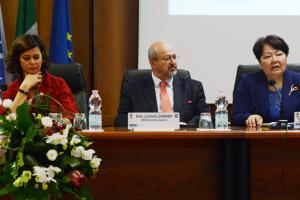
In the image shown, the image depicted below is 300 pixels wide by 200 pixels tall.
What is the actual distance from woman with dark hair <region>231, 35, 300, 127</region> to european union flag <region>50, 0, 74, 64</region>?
1464mm

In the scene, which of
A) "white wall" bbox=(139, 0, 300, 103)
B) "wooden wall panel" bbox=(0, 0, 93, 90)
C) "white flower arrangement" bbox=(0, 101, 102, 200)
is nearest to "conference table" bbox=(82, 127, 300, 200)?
"white flower arrangement" bbox=(0, 101, 102, 200)

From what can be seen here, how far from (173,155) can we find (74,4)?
241 cm

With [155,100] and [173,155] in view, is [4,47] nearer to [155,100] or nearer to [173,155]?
[155,100]

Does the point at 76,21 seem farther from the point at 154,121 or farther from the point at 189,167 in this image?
the point at 189,167

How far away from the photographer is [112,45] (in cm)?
429

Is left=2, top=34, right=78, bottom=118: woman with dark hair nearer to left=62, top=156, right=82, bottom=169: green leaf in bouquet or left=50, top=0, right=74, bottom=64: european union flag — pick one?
left=50, top=0, right=74, bottom=64: european union flag

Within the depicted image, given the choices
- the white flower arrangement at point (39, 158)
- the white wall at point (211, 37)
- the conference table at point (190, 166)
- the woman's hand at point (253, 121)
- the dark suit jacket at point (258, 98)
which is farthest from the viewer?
the white wall at point (211, 37)

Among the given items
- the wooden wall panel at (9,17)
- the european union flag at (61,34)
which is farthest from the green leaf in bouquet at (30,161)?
the wooden wall panel at (9,17)

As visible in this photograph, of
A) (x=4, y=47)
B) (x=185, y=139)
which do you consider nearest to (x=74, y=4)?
(x=4, y=47)

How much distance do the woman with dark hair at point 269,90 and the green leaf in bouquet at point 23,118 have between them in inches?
63.3

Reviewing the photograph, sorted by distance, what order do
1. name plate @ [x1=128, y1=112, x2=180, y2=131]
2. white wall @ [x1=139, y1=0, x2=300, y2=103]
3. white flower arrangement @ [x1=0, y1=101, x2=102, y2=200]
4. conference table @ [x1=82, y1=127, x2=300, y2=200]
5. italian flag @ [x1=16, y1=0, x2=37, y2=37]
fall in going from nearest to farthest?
1. white flower arrangement @ [x1=0, y1=101, x2=102, y2=200]
2. conference table @ [x1=82, y1=127, x2=300, y2=200]
3. name plate @ [x1=128, y1=112, x2=180, y2=131]
4. white wall @ [x1=139, y1=0, x2=300, y2=103]
5. italian flag @ [x1=16, y1=0, x2=37, y2=37]

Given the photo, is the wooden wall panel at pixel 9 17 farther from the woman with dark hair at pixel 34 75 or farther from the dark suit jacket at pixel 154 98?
the dark suit jacket at pixel 154 98

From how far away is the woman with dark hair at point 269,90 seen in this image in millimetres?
3014

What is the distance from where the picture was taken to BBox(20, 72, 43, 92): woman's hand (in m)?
2.90
